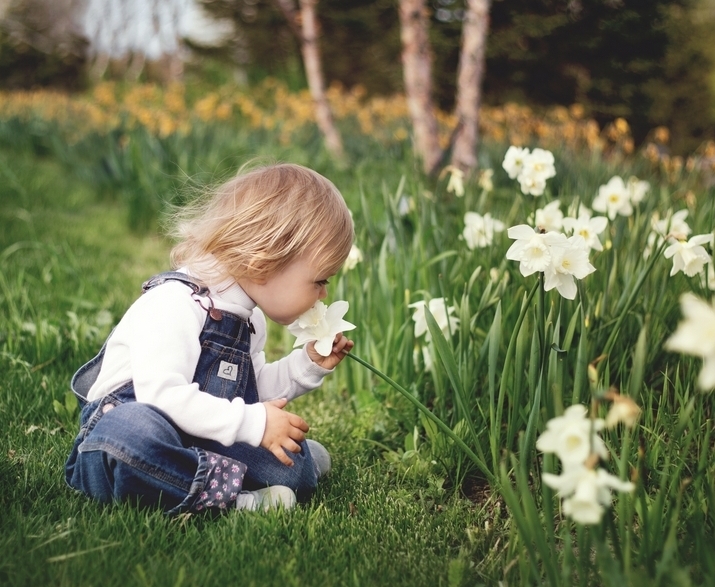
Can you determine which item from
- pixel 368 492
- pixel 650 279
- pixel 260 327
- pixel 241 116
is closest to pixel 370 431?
pixel 368 492

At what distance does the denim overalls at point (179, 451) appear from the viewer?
60.6 inches

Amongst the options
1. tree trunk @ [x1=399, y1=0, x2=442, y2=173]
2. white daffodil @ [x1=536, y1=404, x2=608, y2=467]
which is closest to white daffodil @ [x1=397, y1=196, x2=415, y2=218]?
white daffodil @ [x1=536, y1=404, x2=608, y2=467]

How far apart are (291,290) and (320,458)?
1.69 ft

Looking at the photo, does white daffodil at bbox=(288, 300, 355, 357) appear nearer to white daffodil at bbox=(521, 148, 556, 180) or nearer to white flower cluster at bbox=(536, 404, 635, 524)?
white flower cluster at bbox=(536, 404, 635, 524)

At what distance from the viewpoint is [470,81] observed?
4.90 metres

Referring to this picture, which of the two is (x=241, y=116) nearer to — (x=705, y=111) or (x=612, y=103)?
(x=612, y=103)

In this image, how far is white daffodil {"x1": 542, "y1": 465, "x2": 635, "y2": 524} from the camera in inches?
38.3

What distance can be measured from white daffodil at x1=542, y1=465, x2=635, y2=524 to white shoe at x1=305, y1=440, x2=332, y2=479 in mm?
984

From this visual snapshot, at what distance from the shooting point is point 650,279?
217 cm

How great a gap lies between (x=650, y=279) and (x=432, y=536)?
1093 millimetres

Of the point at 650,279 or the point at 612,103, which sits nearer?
the point at 650,279

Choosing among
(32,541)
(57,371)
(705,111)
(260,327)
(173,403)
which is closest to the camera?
(32,541)

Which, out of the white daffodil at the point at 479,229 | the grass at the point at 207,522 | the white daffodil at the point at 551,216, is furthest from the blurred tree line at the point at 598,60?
the white daffodil at the point at 551,216

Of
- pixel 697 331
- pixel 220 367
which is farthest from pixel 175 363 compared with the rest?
pixel 697 331
